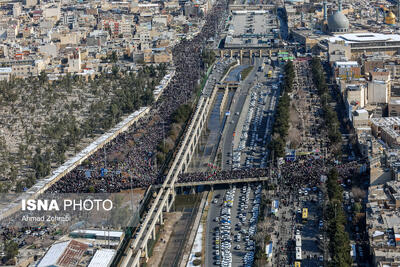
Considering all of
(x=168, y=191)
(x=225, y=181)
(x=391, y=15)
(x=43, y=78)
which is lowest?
(x=225, y=181)

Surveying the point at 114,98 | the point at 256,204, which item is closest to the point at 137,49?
the point at 114,98

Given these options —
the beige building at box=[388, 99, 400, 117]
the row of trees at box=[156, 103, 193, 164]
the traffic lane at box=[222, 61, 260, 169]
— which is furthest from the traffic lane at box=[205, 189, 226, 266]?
the beige building at box=[388, 99, 400, 117]

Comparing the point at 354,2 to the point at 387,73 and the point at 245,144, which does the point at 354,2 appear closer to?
the point at 387,73

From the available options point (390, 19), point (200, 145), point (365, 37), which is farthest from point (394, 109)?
point (390, 19)

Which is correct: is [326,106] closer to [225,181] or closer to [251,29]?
[225,181]

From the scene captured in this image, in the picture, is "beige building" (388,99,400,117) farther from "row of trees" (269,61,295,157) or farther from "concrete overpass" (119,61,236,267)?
"concrete overpass" (119,61,236,267)

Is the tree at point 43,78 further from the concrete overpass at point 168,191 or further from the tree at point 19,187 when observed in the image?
the tree at point 19,187
